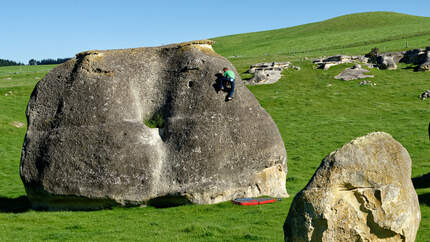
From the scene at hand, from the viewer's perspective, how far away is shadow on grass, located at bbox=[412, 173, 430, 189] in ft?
71.8

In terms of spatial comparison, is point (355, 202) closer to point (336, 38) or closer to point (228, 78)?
point (228, 78)

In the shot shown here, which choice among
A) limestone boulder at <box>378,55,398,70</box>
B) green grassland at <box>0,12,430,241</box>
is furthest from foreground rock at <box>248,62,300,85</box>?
limestone boulder at <box>378,55,398,70</box>

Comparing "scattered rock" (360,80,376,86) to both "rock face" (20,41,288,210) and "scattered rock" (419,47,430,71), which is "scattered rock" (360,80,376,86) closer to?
"scattered rock" (419,47,430,71)

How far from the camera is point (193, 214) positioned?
58.1ft

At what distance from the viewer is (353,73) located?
59094 millimetres

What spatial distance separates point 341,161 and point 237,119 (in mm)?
10067

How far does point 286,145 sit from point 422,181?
42.6 feet

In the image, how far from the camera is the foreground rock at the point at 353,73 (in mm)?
57875

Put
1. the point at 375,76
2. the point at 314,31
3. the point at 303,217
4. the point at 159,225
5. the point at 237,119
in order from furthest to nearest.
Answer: the point at 314,31
the point at 375,76
the point at 237,119
the point at 159,225
the point at 303,217

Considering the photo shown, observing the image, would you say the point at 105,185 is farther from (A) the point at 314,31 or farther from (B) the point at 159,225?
(A) the point at 314,31

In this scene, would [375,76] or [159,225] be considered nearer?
[159,225]

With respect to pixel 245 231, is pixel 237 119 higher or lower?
higher

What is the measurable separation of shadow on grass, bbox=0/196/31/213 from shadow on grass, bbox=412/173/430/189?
17.1 m

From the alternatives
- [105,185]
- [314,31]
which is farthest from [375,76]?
[314,31]
